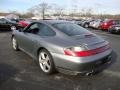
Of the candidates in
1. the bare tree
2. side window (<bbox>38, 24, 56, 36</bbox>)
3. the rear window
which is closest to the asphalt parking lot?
side window (<bbox>38, 24, 56, 36</bbox>)

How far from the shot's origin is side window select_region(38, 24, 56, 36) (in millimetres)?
4693

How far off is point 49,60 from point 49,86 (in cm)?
75

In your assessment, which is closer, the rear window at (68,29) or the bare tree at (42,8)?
the rear window at (68,29)

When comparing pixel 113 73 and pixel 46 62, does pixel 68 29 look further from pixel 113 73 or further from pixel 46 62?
pixel 113 73

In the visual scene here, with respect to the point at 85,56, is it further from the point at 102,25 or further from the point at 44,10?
the point at 44,10

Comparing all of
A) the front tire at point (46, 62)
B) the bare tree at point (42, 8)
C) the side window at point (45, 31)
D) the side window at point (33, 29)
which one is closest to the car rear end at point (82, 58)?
the front tire at point (46, 62)

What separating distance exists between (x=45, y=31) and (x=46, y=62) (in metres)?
0.96

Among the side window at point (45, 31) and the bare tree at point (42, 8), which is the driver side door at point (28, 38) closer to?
the side window at point (45, 31)

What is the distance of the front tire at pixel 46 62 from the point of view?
14.0ft

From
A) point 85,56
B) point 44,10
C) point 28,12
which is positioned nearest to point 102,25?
point 85,56

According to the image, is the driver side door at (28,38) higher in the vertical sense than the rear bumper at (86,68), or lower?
higher

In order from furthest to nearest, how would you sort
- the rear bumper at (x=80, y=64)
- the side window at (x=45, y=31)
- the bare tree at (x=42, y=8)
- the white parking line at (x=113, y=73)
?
the bare tree at (x=42, y=8) → the side window at (x=45, y=31) → the white parking line at (x=113, y=73) → the rear bumper at (x=80, y=64)

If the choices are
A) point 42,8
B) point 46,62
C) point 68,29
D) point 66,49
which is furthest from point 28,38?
point 42,8

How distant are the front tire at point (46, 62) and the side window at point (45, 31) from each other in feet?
1.74
